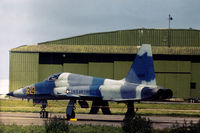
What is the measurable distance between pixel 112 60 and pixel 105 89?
1406 inches

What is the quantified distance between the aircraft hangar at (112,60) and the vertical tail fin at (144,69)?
3573cm

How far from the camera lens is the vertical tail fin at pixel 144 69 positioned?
74.5 feet

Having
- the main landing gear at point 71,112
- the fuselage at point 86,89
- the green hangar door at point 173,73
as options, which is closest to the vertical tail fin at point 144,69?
the fuselage at point 86,89

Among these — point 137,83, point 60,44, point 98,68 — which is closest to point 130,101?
point 137,83

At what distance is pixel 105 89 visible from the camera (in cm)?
2462

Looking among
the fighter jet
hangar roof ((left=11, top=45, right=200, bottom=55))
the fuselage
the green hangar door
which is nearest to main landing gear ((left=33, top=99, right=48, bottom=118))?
the fighter jet

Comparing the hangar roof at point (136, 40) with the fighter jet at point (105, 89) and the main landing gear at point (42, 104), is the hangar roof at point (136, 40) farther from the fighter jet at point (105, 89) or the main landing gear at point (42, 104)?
the fighter jet at point (105, 89)

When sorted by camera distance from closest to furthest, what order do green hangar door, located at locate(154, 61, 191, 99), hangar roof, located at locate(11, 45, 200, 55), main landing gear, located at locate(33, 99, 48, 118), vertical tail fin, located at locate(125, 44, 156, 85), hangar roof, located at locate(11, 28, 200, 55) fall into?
vertical tail fin, located at locate(125, 44, 156, 85) < main landing gear, located at locate(33, 99, 48, 118) < hangar roof, located at locate(11, 45, 200, 55) < green hangar door, located at locate(154, 61, 191, 99) < hangar roof, located at locate(11, 28, 200, 55)

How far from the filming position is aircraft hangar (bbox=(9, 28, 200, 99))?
59438 mm

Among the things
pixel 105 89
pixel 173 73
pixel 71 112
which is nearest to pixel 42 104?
pixel 71 112

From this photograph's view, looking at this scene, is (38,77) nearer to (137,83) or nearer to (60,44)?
(60,44)

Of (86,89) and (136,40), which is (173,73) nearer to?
(136,40)

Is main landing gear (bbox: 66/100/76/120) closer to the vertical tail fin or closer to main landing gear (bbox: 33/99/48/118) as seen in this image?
main landing gear (bbox: 33/99/48/118)

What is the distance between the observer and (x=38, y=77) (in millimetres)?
59875
